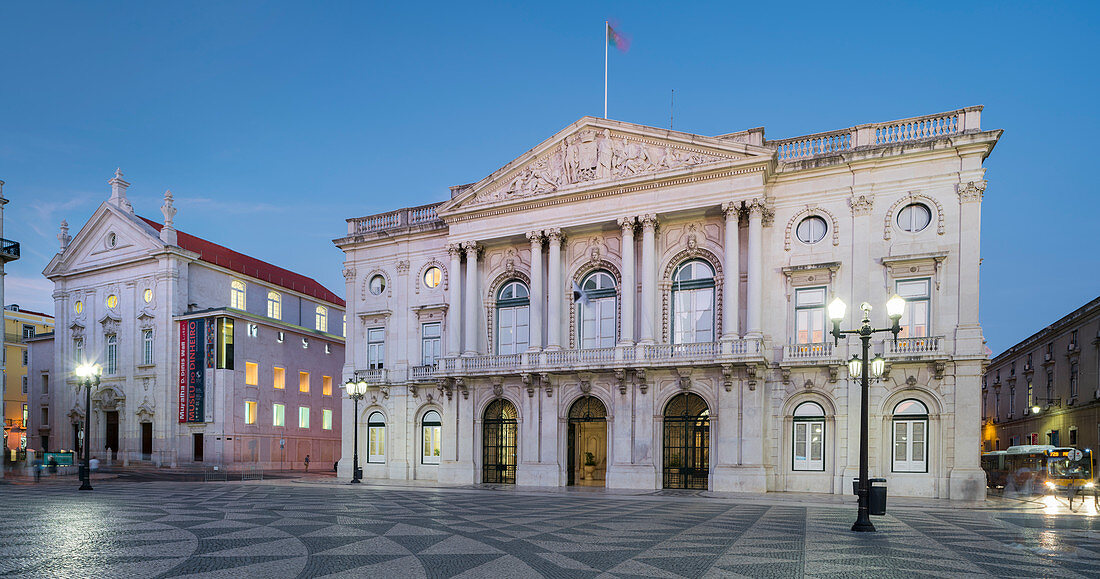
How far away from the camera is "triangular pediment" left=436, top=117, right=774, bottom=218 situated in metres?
31.5

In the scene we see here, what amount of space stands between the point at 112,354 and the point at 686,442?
45.4 m

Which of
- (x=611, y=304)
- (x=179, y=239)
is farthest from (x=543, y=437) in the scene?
(x=179, y=239)

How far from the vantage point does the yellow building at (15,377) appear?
6631 cm

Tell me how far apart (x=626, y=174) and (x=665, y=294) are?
579 centimetres

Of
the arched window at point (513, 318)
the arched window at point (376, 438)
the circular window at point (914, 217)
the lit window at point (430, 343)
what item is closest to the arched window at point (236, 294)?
the arched window at point (376, 438)

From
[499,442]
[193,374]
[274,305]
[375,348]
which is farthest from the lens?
[274,305]

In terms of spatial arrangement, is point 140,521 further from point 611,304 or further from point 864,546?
point 611,304

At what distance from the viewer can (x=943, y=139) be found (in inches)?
1110

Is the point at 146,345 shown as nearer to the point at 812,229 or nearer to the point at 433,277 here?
the point at 433,277

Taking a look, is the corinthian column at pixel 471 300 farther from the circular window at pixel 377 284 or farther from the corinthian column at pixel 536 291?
the circular window at pixel 377 284

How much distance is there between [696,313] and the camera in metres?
32.7

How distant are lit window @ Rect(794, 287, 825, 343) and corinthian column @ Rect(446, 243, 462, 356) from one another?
16.2 metres

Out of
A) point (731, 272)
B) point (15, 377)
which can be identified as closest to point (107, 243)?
point (15, 377)

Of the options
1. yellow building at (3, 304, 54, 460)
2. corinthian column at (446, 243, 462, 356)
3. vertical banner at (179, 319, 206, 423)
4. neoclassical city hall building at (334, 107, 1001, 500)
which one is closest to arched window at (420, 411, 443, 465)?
neoclassical city hall building at (334, 107, 1001, 500)
